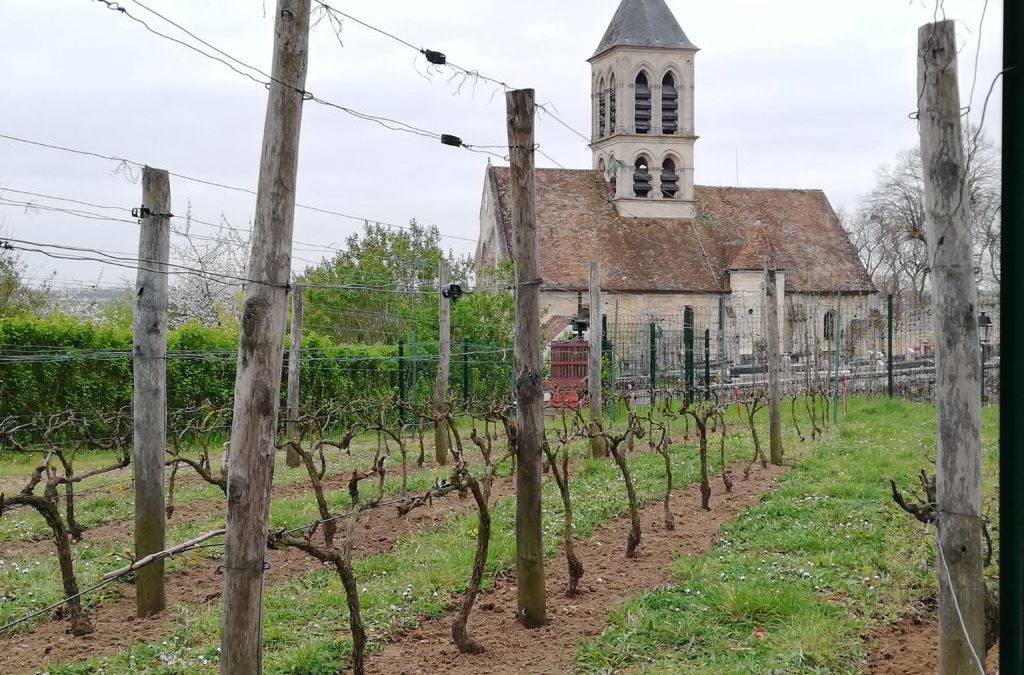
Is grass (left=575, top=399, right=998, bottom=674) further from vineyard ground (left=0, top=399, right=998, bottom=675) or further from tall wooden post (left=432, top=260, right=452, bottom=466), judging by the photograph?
tall wooden post (left=432, top=260, right=452, bottom=466)

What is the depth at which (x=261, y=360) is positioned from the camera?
4398mm

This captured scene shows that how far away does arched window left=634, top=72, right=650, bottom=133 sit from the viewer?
130ft

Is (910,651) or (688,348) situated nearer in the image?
(910,651)

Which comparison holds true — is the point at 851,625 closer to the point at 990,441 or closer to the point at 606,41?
the point at 990,441

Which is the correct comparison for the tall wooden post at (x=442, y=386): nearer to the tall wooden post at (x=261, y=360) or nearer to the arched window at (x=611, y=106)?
the tall wooden post at (x=261, y=360)

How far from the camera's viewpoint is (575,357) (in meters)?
24.6

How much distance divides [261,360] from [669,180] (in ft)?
119

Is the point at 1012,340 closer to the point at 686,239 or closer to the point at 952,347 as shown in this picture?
the point at 952,347

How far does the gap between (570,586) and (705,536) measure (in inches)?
82.2

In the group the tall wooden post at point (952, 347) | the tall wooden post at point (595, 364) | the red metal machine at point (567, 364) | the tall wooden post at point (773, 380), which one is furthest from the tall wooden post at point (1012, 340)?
the red metal machine at point (567, 364)

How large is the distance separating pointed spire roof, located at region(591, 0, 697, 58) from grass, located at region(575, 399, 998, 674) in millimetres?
32038

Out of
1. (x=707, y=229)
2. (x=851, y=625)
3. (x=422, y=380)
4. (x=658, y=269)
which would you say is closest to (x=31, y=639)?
(x=851, y=625)

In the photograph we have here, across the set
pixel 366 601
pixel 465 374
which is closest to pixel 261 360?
pixel 366 601

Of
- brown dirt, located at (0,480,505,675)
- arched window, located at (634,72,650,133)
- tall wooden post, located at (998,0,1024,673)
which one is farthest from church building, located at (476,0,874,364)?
tall wooden post, located at (998,0,1024,673)
